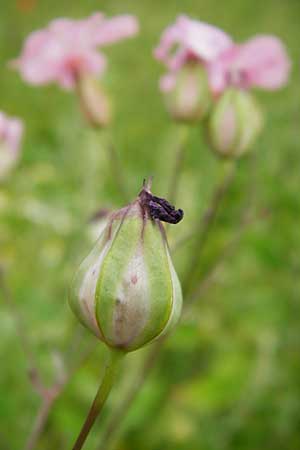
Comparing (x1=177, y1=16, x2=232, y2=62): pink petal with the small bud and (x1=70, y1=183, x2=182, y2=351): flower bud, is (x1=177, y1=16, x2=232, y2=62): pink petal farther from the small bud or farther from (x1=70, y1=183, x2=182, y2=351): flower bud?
(x1=70, y1=183, x2=182, y2=351): flower bud

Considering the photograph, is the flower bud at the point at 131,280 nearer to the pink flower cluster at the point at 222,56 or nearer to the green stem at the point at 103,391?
the green stem at the point at 103,391

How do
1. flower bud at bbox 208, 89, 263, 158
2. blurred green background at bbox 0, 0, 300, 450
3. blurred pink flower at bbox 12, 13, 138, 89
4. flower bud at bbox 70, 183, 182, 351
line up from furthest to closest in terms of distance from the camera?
blurred green background at bbox 0, 0, 300, 450 < blurred pink flower at bbox 12, 13, 138, 89 < flower bud at bbox 208, 89, 263, 158 < flower bud at bbox 70, 183, 182, 351

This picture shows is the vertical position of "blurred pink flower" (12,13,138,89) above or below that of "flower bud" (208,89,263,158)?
above

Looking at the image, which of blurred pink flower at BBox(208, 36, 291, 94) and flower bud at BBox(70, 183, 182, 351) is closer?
flower bud at BBox(70, 183, 182, 351)

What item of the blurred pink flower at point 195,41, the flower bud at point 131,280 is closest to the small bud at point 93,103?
the blurred pink flower at point 195,41

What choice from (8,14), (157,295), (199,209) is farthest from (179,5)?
(157,295)

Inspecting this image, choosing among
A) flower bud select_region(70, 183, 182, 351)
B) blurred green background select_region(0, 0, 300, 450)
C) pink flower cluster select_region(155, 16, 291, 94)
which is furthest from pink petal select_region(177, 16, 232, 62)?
flower bud select_region(70, 183, 182, 351)

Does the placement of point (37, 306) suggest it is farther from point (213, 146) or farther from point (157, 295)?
point (157, 295)
